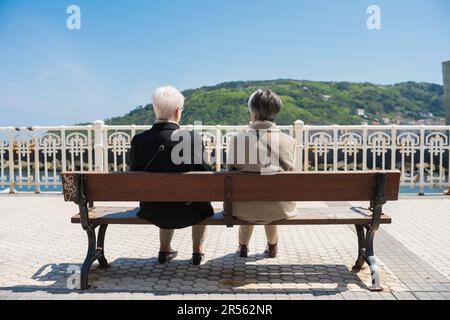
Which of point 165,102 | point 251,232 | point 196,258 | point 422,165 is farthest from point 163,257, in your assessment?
point 422,165

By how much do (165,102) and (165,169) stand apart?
579mm

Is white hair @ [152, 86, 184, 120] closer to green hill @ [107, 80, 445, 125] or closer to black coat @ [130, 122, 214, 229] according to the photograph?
black coat @ [130, 122, 214, 229]

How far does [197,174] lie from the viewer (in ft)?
11.9

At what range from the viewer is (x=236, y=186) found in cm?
367

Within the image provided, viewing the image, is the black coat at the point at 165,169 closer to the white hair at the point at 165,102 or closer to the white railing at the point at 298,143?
the white hair at the point at 165,102

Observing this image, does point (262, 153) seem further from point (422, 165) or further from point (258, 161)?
point (422, 165)

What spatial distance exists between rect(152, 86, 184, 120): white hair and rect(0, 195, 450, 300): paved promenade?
4.69 feet

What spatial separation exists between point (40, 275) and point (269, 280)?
206cm

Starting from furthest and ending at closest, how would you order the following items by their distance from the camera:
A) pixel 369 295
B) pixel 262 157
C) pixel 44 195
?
pixel 44 195, pixel 262 157, pixel 369 295

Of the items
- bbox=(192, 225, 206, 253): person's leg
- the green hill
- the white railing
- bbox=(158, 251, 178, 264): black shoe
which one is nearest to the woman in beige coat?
bbox=(192, 225, 206, 253): person's leg

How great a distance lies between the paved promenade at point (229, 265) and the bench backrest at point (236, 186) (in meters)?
0.73

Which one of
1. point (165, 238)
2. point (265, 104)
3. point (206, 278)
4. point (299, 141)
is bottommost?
point (206, 278)
